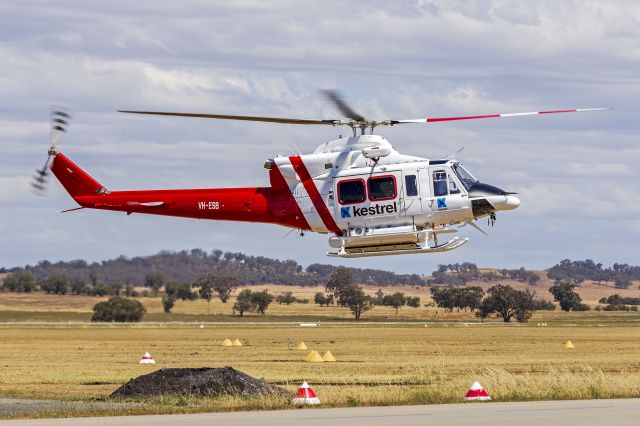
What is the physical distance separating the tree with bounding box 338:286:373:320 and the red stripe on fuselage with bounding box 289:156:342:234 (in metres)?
137

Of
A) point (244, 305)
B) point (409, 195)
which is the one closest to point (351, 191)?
point (409, 195)

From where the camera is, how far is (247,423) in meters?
26.9

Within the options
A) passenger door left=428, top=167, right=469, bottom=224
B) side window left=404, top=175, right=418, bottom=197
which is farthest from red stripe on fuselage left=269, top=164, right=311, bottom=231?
passenger door left=428, top=167, right=469, bottom=224

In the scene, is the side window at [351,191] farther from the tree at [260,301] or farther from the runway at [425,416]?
the tree at [260,301]

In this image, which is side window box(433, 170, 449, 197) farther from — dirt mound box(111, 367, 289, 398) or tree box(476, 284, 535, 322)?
tree box(476, 284, 535, 322)

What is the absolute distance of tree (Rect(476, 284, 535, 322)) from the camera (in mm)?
161000

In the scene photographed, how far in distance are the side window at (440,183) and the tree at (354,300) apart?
13789cm

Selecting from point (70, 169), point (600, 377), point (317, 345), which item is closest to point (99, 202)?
point (70, 169)

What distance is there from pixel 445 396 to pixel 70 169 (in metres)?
16.7

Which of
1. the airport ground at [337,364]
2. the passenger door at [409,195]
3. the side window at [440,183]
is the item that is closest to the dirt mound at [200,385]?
the airport ground at [337,364]

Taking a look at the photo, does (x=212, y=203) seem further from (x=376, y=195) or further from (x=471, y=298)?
(x=471, y=298)

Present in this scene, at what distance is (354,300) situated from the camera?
184 metres

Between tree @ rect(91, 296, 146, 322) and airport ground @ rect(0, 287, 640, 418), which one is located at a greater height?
tree @ rect(91, 296, 146, 322)

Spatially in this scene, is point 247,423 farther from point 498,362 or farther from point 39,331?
point 39,331
